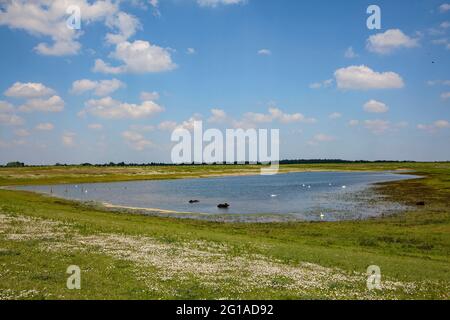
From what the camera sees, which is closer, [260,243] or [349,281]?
[349,281]

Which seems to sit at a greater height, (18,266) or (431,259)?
(18,266)

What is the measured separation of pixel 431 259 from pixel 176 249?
764 inches

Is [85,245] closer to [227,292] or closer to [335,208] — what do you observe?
[227,292]

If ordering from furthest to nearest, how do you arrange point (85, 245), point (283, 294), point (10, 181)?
1. point (10, 181)
2. point (85, 245)
3. point (283, 294)

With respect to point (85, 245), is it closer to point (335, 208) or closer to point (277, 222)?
point (277, 222)

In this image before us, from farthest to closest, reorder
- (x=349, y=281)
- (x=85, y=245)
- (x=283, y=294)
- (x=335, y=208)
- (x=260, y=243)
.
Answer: (x=335, y=208)
(x=260, y=243)
(x=85, y=245)
(x=349, y=281)
(x=283, y=294)

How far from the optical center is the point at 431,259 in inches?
1157

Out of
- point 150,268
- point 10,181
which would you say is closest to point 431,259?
point 150,268
